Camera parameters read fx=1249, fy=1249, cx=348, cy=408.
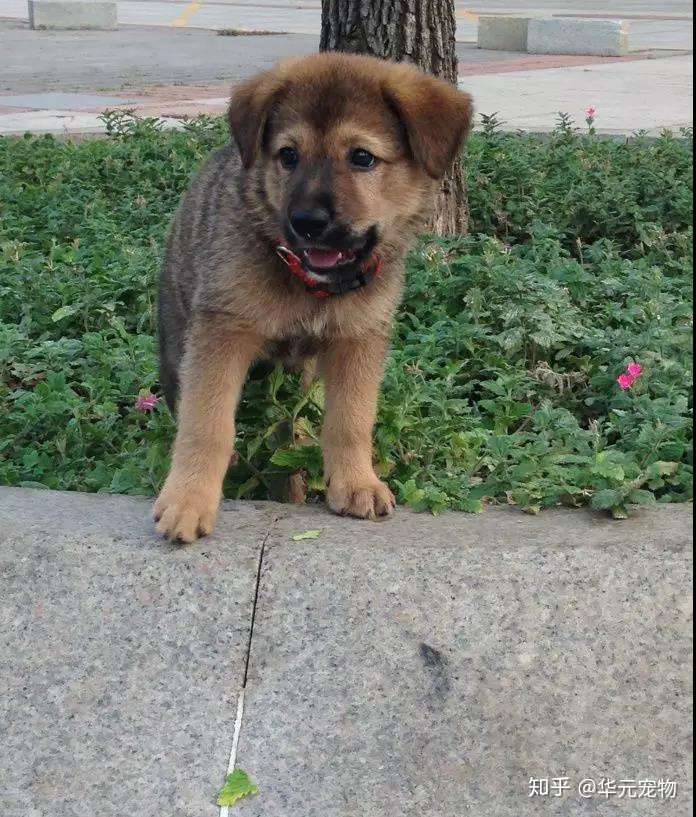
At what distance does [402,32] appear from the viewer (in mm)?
5789

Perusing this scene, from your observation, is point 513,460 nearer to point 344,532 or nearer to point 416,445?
point 416,445

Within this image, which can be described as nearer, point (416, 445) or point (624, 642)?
point (624, 642)

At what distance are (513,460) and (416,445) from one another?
0.31m

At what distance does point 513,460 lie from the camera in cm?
387

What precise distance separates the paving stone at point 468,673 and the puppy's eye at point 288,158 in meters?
1.07

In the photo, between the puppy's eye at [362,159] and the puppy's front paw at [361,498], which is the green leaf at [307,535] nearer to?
the puppy's front paw at [361,498]

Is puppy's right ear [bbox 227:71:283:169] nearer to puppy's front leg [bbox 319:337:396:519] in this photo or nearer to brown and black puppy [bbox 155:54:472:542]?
brown and black puppy [bbox 155:54:472:542]

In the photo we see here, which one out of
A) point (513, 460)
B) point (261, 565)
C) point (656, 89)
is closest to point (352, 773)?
point (261, 565)

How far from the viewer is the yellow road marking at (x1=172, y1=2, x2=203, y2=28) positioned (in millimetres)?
25094

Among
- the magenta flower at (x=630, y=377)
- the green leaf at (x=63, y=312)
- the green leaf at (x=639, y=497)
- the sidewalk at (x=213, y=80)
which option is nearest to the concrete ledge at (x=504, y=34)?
the sidewalk at (x=213, y=80)

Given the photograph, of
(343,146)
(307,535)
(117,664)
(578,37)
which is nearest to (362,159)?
(343,146)

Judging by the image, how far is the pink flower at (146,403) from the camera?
4305 millimetres

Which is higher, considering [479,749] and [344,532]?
[344,532]

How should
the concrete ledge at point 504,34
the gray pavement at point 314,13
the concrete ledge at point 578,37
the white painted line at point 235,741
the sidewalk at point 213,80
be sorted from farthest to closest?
the gray pavement at point 314,13 → the concrete ledge at point 504,34 → the concrete ledge at point 578,37 → the sidewalk at point 213,80 → the white painted line at point 235,741
